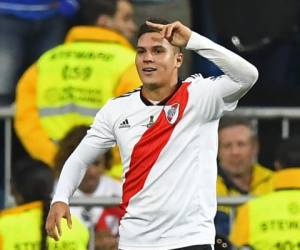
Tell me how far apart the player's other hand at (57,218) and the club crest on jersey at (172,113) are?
2.19ft

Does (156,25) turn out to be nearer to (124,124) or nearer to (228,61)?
(228,61)

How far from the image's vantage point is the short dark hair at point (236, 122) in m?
10.7

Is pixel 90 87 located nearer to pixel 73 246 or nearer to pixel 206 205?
pixel 73 246

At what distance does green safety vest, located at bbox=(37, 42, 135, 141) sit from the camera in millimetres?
10391

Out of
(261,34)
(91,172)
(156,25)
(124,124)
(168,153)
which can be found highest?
(156,25)

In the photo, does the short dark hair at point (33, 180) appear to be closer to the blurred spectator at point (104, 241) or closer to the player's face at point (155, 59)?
the blurred spectator at point (104, 241)

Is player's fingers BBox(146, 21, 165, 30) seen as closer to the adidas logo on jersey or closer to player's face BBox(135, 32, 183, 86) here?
player's face BBox(135, 32, 183, 86)

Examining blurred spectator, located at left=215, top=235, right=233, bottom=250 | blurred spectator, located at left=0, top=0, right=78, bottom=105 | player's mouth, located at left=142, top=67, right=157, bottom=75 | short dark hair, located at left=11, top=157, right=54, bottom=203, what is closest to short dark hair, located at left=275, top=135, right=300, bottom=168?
blurred spectator, located at left=215, top=235, right=233, bottom=250

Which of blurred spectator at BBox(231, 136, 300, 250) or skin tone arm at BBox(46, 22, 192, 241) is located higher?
skin tone arm at BBox(46, 22, 192, 241)

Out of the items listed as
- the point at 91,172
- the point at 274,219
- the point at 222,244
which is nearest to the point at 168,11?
the point at 91,172

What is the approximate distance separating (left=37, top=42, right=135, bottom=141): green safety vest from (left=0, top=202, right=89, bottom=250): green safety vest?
4.19 ft

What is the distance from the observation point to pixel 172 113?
8.27 metres

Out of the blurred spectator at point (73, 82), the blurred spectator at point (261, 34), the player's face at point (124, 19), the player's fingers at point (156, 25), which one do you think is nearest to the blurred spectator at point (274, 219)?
the blurred spectator at point (73, 82)

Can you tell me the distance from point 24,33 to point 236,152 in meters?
1.67
